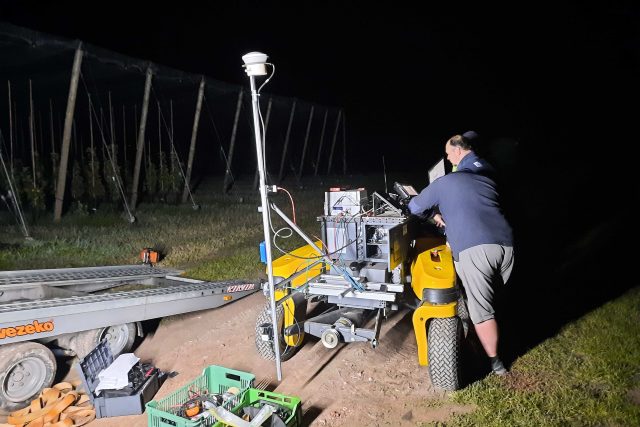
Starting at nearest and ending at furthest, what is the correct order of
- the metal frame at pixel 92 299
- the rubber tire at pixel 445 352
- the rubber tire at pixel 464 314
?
the rubber tire at pixel 445 352
the metal frame at pixel 92 299
the rubber tire at pixel 464 314

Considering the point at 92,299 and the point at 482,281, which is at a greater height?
the point at 482,281

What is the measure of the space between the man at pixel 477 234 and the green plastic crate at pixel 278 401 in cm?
162

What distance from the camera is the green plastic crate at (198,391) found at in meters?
3.49

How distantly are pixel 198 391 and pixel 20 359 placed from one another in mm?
1624

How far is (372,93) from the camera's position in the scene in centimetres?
3641

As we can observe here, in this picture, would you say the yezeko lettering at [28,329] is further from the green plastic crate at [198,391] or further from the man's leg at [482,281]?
the man's leg at [482,281]

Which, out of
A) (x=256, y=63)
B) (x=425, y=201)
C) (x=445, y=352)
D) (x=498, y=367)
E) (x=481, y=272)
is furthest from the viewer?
(x=498, y=367)

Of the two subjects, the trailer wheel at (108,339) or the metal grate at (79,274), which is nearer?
the trailer wheel at (108,339)

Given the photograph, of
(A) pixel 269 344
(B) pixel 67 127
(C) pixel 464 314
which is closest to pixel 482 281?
(C) pixel 464 314

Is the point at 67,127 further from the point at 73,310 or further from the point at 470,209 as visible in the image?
the point at 470,209

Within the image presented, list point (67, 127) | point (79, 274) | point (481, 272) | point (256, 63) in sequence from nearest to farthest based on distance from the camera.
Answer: point (256, 63) < point (481, 272) < point (79, 274) < point (67, 127)

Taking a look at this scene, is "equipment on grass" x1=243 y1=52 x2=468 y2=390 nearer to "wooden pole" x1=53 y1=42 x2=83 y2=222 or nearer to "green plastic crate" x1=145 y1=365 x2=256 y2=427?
"green plastic crate" x1=145 y1=365 x2=256 y2=427

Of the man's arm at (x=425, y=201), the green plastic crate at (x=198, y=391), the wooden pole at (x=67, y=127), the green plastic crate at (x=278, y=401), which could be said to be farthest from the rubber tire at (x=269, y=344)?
the wooden pole at (x=67, y=127)

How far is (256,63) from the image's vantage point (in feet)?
11.6
